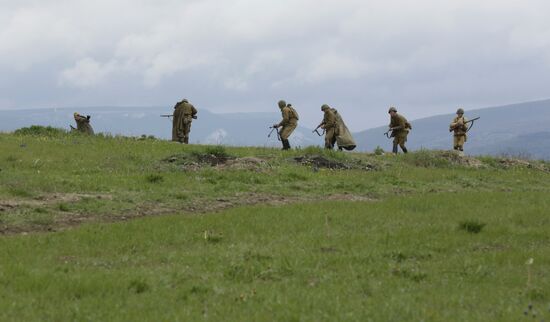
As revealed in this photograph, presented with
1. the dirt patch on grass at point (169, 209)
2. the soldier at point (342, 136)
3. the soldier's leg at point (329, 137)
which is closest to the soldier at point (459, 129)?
the soldier at point (342, 136)

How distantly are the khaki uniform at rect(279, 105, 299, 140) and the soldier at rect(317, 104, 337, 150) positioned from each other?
125cm

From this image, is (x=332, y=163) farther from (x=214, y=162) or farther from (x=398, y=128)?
(x=398, y=128)

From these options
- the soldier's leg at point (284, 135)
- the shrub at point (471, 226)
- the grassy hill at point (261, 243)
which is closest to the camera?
the grassy hill at point (261, 243)

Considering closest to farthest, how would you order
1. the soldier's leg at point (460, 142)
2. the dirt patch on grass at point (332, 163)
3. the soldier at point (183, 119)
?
the dirt patch on grass at point (332, 163) < the soldier's leg at point (460, 142) < the soldier at point (183, 119)

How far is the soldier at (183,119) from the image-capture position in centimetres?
3581

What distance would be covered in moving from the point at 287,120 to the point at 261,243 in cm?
2069

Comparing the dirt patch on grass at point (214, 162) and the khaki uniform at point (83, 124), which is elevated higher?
the khaki uniform at point (83, 124)

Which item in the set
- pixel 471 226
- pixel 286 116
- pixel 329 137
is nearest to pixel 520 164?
pixel 329 137

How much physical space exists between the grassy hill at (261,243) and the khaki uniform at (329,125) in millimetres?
8693

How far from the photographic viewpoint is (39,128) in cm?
3559

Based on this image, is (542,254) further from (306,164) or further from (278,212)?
(306,164)

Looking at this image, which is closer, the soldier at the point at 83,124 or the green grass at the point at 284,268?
the green grass at the point at 284,268

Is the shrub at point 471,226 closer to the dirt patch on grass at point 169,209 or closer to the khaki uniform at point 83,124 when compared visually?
the dirt patch on grass at point 169,209

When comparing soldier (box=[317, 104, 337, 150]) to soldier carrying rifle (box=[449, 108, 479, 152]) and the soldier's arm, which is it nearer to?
the soldier's arm
